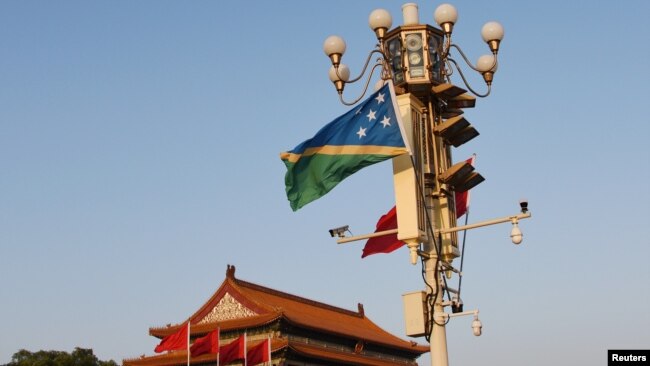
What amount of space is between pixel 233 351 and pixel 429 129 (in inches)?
1027

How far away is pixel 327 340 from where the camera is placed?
152ft

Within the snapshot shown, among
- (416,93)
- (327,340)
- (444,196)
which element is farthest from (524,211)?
(327,340)

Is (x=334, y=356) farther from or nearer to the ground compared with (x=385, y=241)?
nearer to the ground

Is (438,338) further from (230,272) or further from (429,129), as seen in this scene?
(230,272)

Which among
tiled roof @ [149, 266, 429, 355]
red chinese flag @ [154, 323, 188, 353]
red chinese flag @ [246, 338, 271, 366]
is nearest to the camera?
red chinese flag @ [154, 323, 188, 353]

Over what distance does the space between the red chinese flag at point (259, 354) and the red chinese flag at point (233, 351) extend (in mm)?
887

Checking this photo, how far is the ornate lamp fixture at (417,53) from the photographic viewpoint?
1482 centimetres

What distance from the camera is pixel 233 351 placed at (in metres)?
39.2

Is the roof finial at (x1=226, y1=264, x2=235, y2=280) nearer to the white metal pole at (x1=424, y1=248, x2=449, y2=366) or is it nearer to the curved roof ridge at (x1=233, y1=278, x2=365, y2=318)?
the curved roof ridge at (x1=233, y1=278, x2=365, y2=318)

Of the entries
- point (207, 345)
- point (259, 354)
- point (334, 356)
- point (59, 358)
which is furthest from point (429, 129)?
point (59, 358)

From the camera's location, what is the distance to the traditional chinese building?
42.9 meters

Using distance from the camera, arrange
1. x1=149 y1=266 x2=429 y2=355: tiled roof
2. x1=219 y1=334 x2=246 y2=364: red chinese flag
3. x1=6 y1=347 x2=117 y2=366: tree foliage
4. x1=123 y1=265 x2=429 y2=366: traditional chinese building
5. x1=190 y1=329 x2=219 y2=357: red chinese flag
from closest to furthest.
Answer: x1=190 y1=329 x2=219 y2=357: red chinese flag < x1=219 y1=334 x2=246 y2=364: red chinese flag < x1=123 y1=265 x2=429 y2=366: traditional chinese building < x1=149 y1=266 x2=429 y2=355: tiled roof < x1=6 y1=347 x2=117 y2=366: tree foliage

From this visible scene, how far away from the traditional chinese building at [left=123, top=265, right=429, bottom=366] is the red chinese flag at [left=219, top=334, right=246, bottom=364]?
9.36 ft

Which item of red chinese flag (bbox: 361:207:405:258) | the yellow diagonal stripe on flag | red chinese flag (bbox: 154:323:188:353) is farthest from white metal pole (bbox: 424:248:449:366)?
red chinese flag (bbox: 154:323:188:353)
